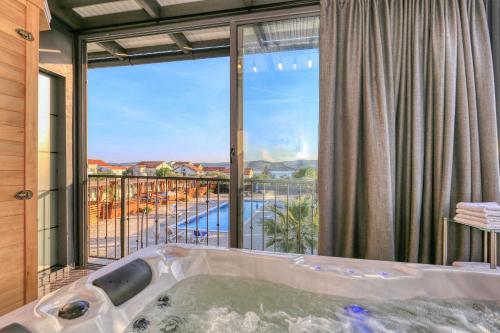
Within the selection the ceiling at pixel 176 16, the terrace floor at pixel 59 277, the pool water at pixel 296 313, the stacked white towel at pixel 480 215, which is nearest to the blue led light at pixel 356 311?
the pool water at pixel 296 313

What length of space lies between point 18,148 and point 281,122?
65.4 inches

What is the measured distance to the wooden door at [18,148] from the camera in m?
1.23

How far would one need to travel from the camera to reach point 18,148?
4.25ft

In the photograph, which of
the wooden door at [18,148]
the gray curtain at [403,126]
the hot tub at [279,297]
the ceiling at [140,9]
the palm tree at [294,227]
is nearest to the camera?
the hot tub at [279,297]

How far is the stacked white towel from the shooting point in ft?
4.59

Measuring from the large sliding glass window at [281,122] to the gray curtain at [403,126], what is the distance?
0.24 metres

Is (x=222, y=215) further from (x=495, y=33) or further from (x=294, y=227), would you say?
(x=495, y=33)

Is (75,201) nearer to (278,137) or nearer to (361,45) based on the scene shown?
(278,137)

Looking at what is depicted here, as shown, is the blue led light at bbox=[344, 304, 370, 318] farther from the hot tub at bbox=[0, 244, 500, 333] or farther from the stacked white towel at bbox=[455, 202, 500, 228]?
the stacked white towel at bbox=[455, 202, 500, 228]

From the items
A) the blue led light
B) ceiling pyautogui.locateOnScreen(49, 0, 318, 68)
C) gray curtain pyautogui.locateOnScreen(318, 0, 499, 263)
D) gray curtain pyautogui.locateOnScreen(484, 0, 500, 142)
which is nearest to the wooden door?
→ ceiling pyautogui.locateOnScreen(49, 0, 318, 68)

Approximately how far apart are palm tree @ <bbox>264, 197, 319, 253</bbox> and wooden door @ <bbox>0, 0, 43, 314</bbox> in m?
1.64

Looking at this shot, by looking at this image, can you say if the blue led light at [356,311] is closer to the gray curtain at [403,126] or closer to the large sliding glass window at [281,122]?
the gray curtain at [403,126]

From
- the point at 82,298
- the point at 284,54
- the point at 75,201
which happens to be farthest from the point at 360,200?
the point at 75,201

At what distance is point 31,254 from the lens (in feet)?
4.47
